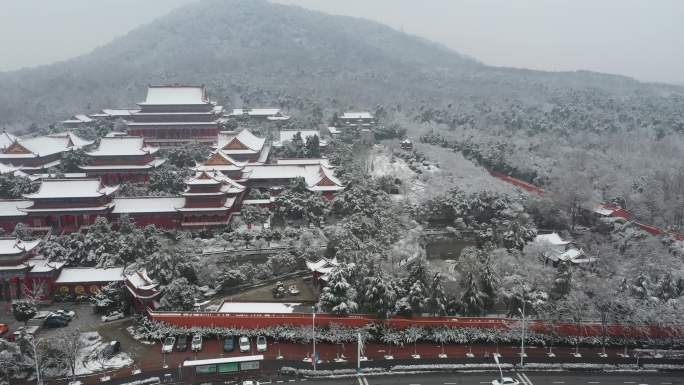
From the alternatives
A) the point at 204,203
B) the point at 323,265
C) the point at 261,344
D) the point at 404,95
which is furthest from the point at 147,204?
the point at 404,95

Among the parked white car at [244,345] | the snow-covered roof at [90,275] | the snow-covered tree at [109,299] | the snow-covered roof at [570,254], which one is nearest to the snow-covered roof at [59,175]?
the snow-covered roof at [90,275]

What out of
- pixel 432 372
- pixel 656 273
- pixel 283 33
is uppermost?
pixel 283 33

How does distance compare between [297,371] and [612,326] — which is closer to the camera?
[297,371]

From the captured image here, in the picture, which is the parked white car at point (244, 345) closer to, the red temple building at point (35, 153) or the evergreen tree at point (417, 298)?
the evergreen tree at point (417, 298)

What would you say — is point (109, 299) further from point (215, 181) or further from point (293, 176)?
point (293, 176)

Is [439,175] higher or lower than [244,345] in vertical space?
higher

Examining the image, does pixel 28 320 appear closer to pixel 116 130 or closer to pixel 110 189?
pixel 110 189

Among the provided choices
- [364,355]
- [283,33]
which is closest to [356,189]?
[364,355]
